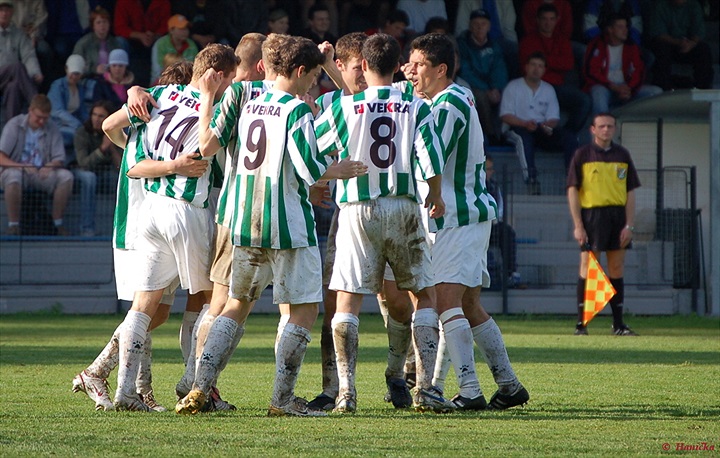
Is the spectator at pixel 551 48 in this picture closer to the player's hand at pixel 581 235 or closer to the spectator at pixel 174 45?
the spectator at pixel 174 45

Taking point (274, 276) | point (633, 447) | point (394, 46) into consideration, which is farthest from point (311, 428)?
point (394, 46)

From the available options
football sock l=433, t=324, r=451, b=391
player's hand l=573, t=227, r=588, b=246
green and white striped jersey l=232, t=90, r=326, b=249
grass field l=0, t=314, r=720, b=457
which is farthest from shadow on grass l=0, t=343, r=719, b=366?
green and white striped jersey l=232, t=90, r=326, b=249

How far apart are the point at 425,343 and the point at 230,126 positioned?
5.71 ft

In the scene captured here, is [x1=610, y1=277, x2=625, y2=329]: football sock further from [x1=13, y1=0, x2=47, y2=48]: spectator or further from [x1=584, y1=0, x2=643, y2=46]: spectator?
[x1=13, y1=0, x2=47, y2=48]: spectator

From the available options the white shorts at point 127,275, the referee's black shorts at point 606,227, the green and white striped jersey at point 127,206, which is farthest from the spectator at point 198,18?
the white shorts at point 127,275

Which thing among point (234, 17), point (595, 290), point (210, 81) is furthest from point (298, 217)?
point (234, 17)

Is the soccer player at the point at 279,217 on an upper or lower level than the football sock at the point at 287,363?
upper

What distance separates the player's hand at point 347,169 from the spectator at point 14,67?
41.0 ft

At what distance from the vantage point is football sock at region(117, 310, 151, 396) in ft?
22.8

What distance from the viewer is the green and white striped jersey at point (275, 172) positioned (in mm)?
6730

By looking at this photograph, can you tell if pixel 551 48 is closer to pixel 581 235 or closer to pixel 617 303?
pixel 581 235

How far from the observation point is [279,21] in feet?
62.4

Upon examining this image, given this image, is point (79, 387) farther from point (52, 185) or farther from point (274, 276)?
point (52, 185)

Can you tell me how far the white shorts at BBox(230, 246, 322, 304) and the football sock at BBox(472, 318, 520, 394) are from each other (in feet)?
4.15
